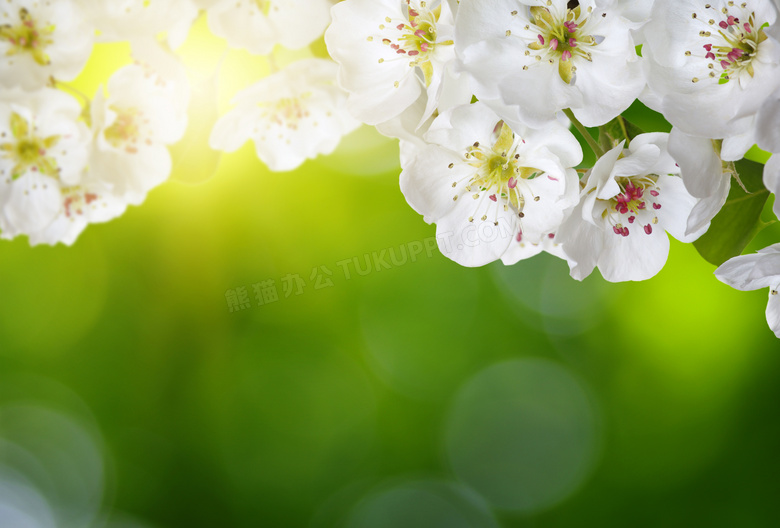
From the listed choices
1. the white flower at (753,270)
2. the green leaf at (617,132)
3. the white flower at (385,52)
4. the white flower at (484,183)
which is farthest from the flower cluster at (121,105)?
the white flower at (753,270)

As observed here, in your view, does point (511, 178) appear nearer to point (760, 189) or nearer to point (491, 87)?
point (491, 87)

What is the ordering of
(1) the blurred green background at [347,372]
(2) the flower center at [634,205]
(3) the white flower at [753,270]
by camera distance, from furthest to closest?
1. (1) the blurred green background at [347,372]
2. (2) the flower center at [634,205]
3. (3) the white flower at [753,270]

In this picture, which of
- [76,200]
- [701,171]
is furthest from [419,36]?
[76,200]

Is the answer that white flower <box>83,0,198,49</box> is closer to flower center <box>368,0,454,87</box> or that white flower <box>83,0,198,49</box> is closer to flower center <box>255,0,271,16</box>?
flower center <box>255,0,271,16</box>

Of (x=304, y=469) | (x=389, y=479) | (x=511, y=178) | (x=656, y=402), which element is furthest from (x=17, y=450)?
(x=511, y=178)

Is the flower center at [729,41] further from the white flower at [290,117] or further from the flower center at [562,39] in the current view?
the white flower at [290,117]

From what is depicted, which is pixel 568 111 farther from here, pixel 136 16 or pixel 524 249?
pixel 136 16
